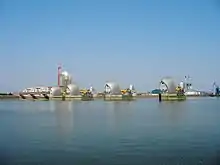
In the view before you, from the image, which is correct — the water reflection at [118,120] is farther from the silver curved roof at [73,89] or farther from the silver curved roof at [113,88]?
the silver curved roof at [73,89]

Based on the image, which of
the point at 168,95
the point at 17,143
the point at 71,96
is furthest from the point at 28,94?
the point at 17,143

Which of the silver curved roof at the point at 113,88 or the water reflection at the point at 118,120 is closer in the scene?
the water reflection at the point at 118,120

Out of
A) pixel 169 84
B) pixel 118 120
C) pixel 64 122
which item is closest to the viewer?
pixel 64 122

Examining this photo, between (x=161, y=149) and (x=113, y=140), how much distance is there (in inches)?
188

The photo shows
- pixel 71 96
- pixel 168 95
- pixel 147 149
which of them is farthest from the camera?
pixel 71 96

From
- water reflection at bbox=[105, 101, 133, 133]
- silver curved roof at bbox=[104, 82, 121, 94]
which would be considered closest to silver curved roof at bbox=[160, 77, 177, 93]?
silver curved roof at bbox=[104, 82, 121, 94]

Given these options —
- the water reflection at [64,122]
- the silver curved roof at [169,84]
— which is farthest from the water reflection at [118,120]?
the silver curved roof at [169,84]

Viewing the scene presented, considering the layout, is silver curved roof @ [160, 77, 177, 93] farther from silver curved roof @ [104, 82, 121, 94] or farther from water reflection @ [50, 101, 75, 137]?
water reflection @ [50, 101, 75, 137]

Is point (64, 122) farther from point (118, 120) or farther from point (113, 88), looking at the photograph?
point (113, 88)

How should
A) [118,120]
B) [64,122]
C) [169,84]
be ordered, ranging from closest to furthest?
[64,122]
[118,120]
[169,84]

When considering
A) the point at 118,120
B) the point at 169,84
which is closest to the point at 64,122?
the point at 118,120

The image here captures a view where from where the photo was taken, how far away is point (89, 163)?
16734 millimetres

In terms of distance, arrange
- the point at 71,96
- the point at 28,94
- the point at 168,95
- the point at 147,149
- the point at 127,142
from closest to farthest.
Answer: the point at 147,149, the point at 127,142, the point at 168,95, the point at 71,96, the point at 28,94

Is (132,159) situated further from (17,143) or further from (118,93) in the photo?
(118,93)
